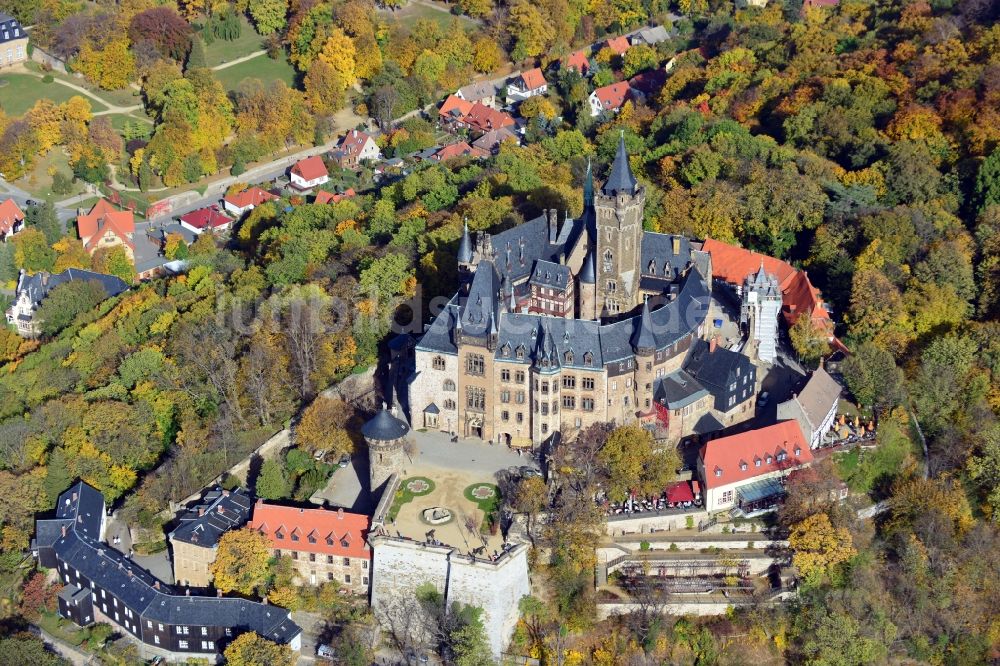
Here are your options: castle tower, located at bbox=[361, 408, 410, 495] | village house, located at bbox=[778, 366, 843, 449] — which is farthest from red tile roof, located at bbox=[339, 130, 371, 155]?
village house, located at bbox=[778, 366, 843, 449]

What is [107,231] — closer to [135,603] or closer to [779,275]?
[135,603]

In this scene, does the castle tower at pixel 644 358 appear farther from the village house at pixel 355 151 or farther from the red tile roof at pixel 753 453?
the village house at pixel 355 151

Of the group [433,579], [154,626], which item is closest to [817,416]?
[433,579]

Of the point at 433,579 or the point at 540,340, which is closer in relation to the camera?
the point at 433,579

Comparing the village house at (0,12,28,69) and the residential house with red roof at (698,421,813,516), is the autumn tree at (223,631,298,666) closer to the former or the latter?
the residential house with red roof at (698,421,813,516)

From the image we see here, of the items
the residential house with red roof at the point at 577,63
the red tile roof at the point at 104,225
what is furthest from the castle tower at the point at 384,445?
the residential house with red roof at the point at 577,63

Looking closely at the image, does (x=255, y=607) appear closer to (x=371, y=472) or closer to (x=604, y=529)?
(x=371, y=472)
